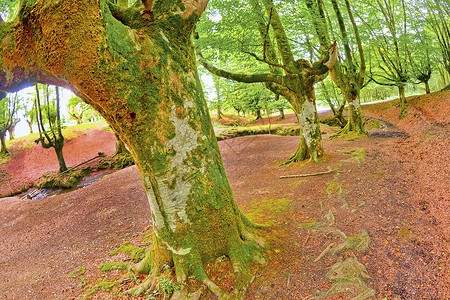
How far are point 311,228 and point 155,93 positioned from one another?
3.05 meters

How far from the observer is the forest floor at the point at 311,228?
258 cm

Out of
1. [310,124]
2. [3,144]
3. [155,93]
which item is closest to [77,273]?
A: [155,93]

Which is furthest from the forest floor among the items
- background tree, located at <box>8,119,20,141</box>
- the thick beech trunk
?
background tree, located at <box>8,119,20,141</box>

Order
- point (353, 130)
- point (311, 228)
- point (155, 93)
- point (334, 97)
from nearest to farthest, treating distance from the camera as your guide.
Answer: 1. point (155, 93)
2. point (311, 228)
3. point (353, 130)
4. point (334, 97)

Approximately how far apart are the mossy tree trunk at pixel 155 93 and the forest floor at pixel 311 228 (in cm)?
52

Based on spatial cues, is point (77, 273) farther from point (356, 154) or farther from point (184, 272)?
point (356, 154)

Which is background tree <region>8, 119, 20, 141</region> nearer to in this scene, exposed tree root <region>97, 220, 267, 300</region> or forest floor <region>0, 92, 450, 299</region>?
forest floor <region>0, 92, 450, 299</region>

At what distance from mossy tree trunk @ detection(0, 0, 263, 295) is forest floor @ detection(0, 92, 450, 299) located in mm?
520

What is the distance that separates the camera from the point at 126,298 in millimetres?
2664

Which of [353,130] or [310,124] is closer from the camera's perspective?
[310,124]

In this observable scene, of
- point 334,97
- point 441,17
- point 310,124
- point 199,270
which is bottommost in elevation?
point 199,270

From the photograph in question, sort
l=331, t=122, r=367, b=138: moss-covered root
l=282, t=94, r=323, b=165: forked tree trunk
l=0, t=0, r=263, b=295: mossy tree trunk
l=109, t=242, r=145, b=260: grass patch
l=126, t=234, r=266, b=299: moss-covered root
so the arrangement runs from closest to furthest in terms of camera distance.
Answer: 1. l=0, t=0, r=263, b=295: mossy tree trunk
2. l=126, t=234, r=266, b=299: moss-covered root
3. l=109, t=242, r=145, b=260: grass patch
4. l=282, t=94, r=323, b=165: forked tree trunk
5. l=331, t=122, r=367, b=138: moss-covered root

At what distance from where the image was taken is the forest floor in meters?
2.58

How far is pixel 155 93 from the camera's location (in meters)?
2.49
